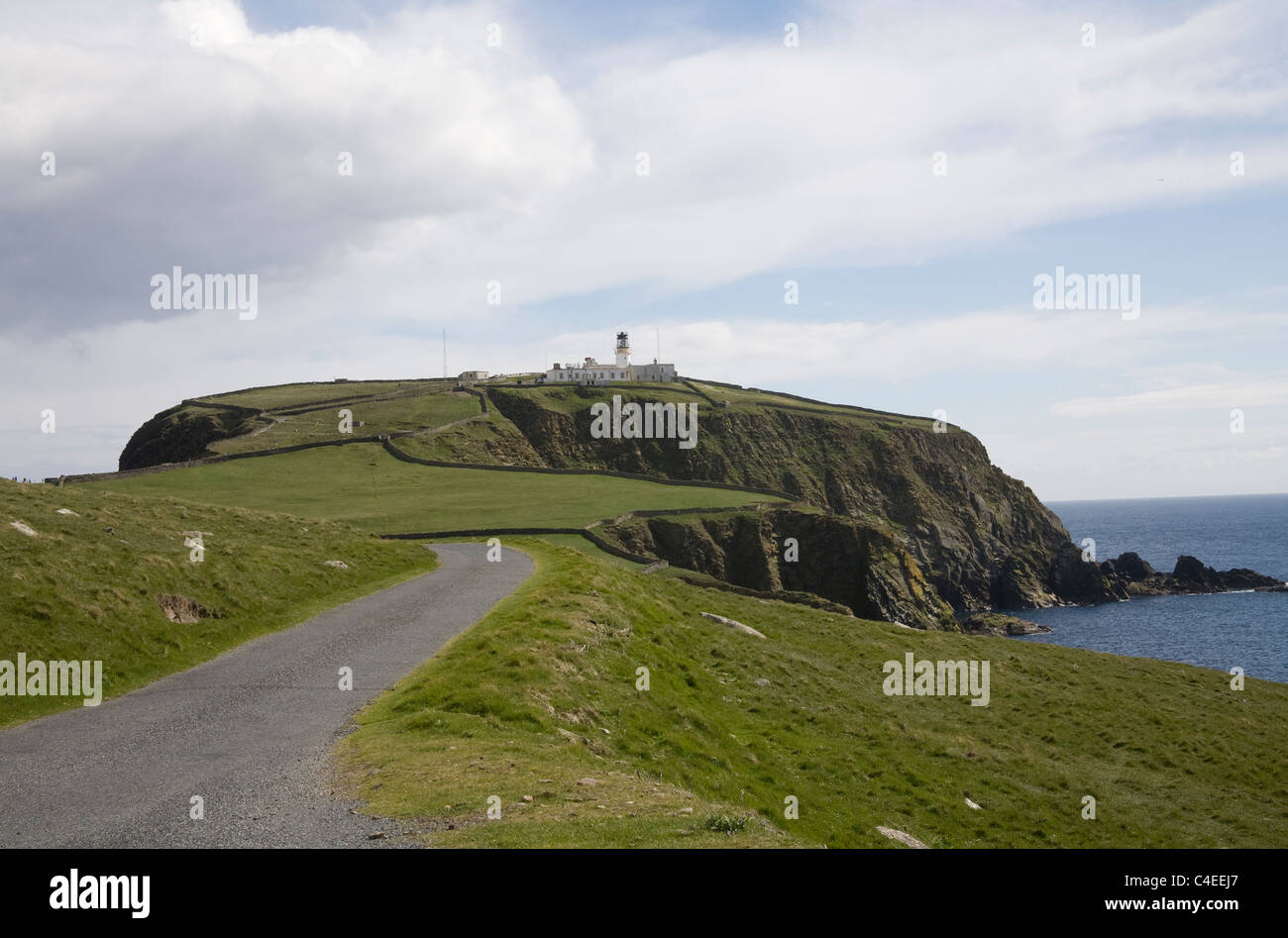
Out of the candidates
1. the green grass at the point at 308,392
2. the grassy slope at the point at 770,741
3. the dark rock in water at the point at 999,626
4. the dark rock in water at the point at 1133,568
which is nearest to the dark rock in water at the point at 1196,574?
the dark rock in water at the point at 1133,568

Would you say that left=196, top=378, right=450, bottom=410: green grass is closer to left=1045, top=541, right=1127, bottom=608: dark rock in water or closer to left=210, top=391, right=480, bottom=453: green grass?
left=210, top=391, right=480, bottom=453: green grass

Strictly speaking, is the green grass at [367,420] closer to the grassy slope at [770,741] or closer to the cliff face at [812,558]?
the cliff face at [812,558]

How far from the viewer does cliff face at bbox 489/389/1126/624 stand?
141 meters

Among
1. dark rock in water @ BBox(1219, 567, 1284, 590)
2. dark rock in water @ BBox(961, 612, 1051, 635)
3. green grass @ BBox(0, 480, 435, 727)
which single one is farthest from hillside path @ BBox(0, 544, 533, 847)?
dark rock in water @ BBox(1219, 567, 1284, 590)

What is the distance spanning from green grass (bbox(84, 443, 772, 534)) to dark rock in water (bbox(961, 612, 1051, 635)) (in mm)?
32402

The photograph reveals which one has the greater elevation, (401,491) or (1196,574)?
(401,491)

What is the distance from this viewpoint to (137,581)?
26906 millimetres

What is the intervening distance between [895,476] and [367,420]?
330ft

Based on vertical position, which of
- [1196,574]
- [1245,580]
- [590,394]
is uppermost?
[590,394]

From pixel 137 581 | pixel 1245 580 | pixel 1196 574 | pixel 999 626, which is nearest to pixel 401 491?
pixel 137 581

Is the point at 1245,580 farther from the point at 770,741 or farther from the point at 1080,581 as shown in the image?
the point at 770,741

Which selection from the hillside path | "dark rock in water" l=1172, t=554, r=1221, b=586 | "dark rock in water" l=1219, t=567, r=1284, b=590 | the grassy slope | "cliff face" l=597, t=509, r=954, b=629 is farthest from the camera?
"dark rock in water" l=1172, t=554, r=1221, b=586
